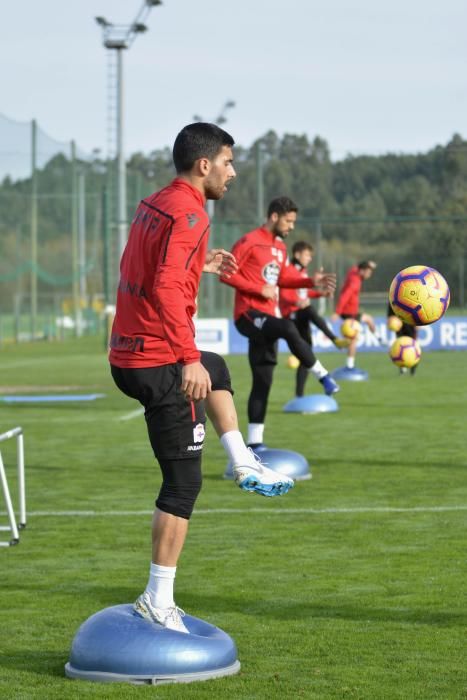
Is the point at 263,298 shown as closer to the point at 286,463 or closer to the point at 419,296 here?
the point at 286,463

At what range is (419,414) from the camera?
1769 centimetres

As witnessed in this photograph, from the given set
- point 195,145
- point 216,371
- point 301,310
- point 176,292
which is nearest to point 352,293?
point 301,310

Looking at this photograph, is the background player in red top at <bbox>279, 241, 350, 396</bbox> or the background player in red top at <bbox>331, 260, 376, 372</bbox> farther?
the background player in red top at <bbox>331, 260, 376, 372</bbox>

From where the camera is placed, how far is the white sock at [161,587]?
5.63m

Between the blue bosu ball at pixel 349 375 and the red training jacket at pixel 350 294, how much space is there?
1157 mm

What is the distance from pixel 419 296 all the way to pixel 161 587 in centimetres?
341

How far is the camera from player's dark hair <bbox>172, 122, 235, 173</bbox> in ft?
18.8

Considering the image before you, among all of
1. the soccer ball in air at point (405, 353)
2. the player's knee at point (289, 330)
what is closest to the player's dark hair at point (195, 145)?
the player's knee at point (289, 330)

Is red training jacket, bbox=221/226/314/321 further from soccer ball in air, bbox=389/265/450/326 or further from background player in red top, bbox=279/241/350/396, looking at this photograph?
background player in red top, bbox=279/241/350/396

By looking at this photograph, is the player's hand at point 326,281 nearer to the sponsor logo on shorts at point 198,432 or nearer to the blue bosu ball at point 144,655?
the sponsor logo on shorts at point 198,432

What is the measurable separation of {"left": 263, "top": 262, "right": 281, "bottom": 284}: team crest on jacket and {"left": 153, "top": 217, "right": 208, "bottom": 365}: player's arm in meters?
6.79

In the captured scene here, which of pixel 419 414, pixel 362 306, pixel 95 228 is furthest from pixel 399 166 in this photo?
pixel 419 414

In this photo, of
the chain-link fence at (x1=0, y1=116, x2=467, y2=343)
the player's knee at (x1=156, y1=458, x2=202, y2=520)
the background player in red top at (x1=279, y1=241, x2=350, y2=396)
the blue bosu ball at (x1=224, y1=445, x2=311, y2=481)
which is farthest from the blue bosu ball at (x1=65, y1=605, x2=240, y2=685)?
the chain-link fence at (x1=0, y1=116, x2=467, y2=343)

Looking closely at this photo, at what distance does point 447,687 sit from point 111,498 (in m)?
5.63
